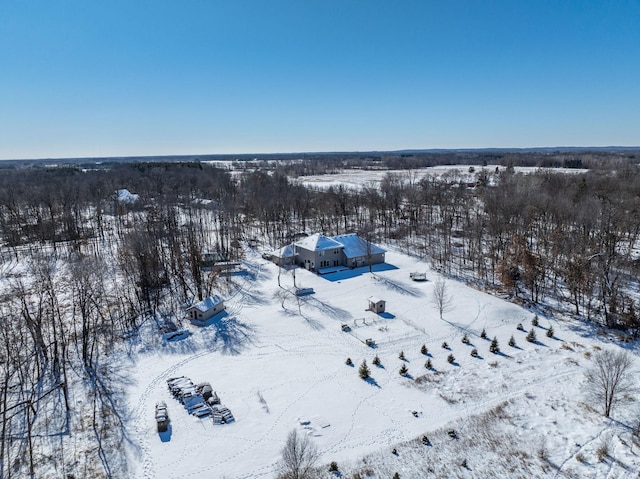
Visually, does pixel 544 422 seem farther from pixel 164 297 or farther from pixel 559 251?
pixel 164 297

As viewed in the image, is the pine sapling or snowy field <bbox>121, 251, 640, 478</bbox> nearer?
snowy field <bbox>121, 251, 640, 478</bbox>

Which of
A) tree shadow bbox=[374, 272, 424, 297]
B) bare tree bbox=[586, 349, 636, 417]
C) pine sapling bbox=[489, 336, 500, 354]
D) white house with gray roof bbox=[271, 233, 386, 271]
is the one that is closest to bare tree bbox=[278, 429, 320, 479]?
pine sapling bbox=[489, 336, 500, 354]

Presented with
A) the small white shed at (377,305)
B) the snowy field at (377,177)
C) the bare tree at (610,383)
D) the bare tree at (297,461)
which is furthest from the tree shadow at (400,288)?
the snowy field at (377,177)

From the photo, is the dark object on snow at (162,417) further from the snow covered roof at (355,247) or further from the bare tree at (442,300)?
the snow covered roof at (355,247)

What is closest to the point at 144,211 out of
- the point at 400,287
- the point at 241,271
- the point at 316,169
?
the point at 241,271

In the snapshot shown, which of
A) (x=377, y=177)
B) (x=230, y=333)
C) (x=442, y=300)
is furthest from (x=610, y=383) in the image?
(x=377, y=177)

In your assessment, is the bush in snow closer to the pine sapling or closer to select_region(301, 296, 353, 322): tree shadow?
select_region(301, 296, 353, 322): tree shadow
